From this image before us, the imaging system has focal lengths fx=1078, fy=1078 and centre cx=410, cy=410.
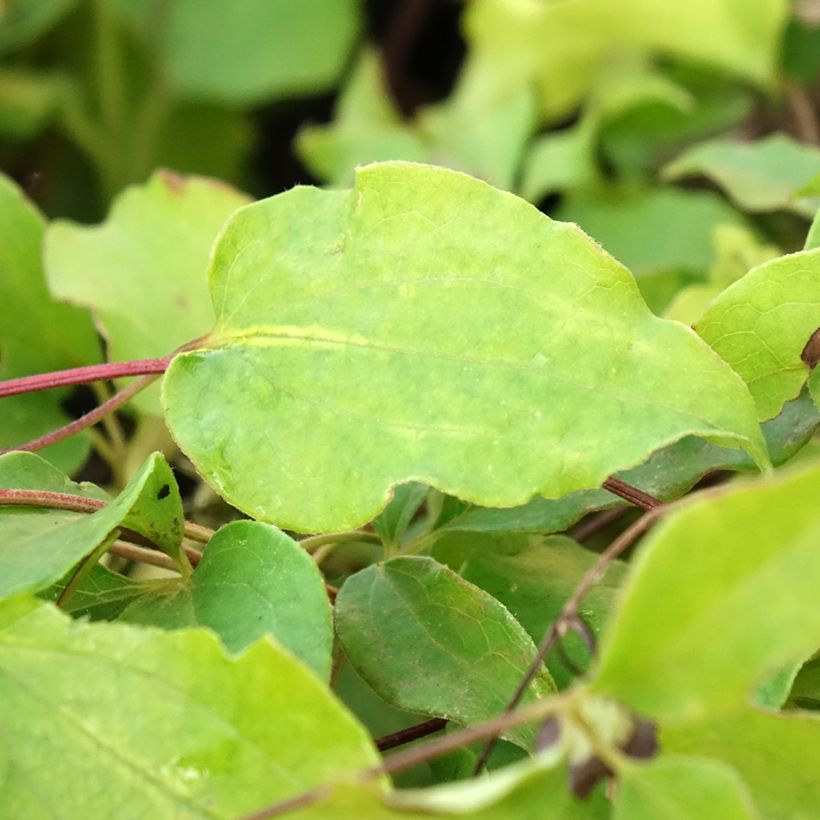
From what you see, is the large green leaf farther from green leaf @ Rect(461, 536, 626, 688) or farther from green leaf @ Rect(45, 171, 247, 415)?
green leaf @ Rect(461, 536, 626, 688)

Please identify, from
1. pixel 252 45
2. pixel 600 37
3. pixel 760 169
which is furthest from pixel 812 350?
pixel 252 45

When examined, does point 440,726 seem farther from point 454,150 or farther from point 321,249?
point 454,150

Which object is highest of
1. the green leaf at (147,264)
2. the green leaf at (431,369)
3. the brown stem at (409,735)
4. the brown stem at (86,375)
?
the green leaf at (431,369)

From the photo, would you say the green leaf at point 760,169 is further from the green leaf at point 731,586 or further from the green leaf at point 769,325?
the green leaf at point 731,586

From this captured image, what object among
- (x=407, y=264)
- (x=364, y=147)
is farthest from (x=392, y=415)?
(x=364, y=147)

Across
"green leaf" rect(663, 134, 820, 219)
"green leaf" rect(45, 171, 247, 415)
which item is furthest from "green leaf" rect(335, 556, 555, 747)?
"green leaf" rect(663, 134, 820, 219)

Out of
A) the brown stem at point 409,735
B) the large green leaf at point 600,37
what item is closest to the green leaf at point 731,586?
the brown stem at point 409,735
